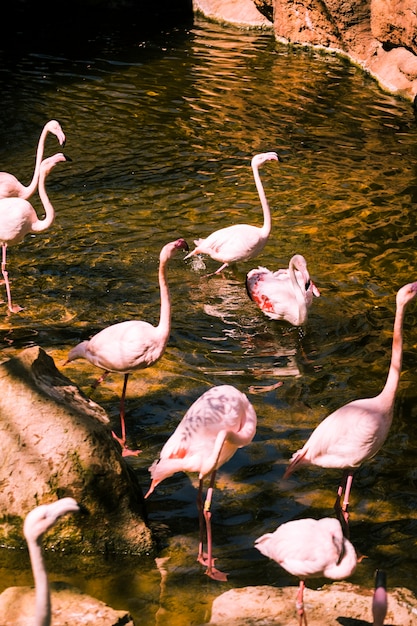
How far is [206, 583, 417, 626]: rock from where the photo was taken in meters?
3.90

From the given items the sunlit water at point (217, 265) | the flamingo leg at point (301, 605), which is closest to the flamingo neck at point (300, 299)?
the sunlit water at point (217, 265)

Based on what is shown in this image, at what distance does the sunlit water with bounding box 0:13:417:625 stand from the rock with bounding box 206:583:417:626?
6.2 inches

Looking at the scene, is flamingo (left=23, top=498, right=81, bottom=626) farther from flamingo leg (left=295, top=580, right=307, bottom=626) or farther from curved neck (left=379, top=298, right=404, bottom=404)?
curved neck (left=379, top=298, right=404, bottom=404)

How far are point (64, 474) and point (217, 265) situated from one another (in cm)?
429

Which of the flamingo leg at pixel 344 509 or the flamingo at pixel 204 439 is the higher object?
the flamingo at pixel 204 439

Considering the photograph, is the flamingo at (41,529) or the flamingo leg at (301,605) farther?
the flamingo leg at (301,605)

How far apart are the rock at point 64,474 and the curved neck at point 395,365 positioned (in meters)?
1.35

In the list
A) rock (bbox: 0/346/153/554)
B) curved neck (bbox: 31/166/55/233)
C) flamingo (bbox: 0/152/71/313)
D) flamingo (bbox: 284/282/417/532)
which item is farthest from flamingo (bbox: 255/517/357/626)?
curved neck (bbox: 31/166/55/233)

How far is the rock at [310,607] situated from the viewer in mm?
3898

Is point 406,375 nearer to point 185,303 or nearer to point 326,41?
point 185,303

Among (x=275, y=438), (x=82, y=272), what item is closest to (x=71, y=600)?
(x=275, y=438)

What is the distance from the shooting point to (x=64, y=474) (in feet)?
14.1

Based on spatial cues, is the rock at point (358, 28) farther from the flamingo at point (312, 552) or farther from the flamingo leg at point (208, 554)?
the flamingo at point (312, 552)

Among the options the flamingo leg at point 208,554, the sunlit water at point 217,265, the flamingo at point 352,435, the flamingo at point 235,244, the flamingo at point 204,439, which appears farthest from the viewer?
the flamingo at point 235,244
